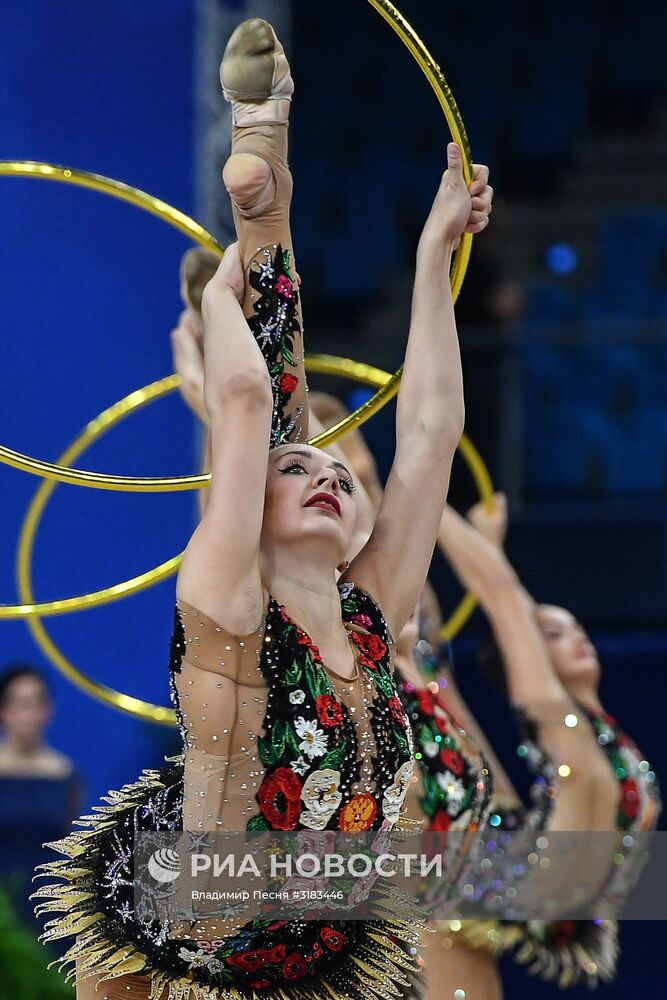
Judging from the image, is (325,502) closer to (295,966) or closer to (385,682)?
(385,682)

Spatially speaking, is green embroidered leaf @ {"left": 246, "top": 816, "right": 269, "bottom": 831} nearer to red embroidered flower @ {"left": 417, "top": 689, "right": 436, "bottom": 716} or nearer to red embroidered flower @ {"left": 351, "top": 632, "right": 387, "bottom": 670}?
red embroidered flower @ {"left": 351, "top": 632, "right": 387, "bottom": 670}

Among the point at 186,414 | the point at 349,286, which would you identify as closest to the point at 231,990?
the point at 186,414

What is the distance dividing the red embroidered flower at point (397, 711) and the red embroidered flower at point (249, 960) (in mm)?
326

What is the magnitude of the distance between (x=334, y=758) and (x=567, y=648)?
82.4 inches

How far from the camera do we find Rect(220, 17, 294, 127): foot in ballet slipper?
1.88 meters

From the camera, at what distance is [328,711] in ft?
5.80

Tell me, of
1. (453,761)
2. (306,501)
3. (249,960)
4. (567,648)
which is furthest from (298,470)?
(567,648)

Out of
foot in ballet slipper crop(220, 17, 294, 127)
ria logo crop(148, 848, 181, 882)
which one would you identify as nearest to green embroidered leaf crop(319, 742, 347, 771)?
ria logo crop(148, 848, 181, 882)

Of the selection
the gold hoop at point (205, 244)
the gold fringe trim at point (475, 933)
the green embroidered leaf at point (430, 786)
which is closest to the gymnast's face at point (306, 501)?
the gold hoop at point (205, 244)

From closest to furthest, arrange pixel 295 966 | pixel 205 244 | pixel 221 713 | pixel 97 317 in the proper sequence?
pixel 221 713, pixel 295 966, pixel 205 244, pixel 97 317

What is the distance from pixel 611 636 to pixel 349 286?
2092 mm

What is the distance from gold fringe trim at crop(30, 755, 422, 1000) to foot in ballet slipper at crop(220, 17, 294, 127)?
0.91 metres

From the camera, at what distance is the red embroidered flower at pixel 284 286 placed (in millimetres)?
1945

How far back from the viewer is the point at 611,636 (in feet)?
15.2
